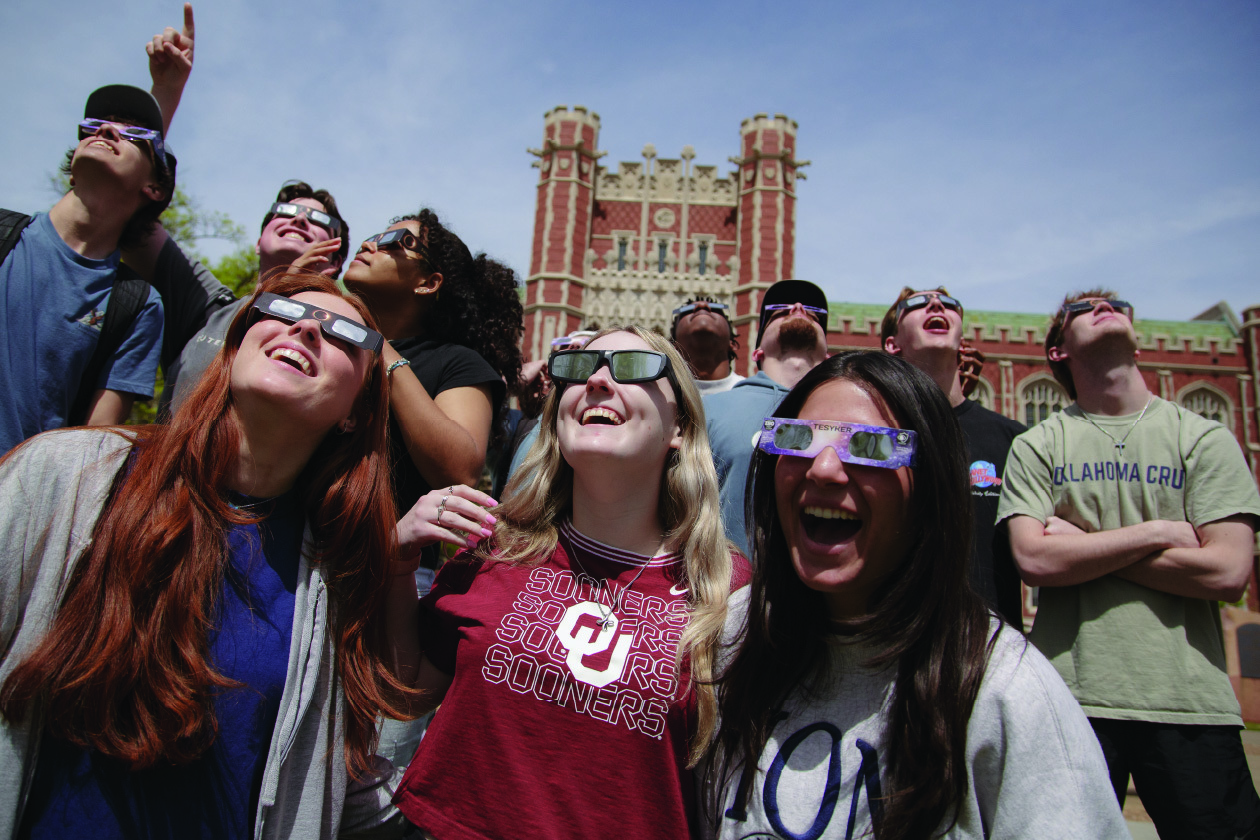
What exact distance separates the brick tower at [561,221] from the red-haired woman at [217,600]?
863 inches

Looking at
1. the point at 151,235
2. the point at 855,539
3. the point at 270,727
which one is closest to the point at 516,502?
the point at 270,727

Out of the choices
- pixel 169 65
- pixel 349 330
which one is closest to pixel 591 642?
pixel 349 330

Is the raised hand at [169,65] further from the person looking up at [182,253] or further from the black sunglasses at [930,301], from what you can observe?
the black sunglasses at [930,301]

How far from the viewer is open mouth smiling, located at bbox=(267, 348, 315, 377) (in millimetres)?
1780

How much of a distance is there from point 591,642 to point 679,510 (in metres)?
0.55

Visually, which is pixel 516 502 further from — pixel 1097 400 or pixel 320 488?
pixel 1097 400

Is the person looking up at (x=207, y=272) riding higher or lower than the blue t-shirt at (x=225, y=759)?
higher

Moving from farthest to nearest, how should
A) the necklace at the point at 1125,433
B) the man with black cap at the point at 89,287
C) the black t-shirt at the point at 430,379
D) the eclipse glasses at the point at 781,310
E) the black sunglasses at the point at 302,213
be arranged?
the eclipse glasses at the point at 781,310 < the black sunglasses at the point at 302,213 < the necklace at the point at 1125,433 < the black t-shirt at the point at 430,379 < the man with black cap at the point at 89,287

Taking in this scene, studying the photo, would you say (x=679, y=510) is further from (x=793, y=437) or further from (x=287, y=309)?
(x=287, y=309)

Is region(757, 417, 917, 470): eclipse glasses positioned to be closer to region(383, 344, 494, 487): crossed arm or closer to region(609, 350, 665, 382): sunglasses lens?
region(609, 350, 665, 382): sunglasses lens

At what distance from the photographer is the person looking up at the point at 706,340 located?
4547 millimetres

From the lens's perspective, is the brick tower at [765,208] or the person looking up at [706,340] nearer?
the person looking up at [706,340]

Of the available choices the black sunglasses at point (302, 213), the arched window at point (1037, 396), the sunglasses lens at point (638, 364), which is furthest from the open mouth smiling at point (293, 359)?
the arched window at point (1037, 396)

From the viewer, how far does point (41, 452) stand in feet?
5.05
